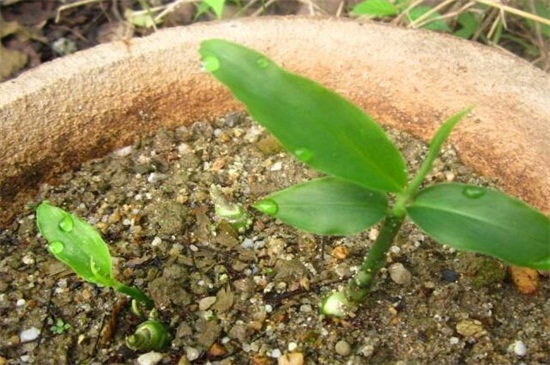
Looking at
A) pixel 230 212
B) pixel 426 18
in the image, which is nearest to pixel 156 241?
pixel 230 212

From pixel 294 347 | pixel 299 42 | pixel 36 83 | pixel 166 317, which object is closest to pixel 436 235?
pixel 294 347

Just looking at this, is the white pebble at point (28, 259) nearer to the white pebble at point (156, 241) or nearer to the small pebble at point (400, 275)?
the white pebble at point (156, 241)

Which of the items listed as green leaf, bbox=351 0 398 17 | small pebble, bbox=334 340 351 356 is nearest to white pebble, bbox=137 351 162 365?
small pebble, bbox=334 340 351 356

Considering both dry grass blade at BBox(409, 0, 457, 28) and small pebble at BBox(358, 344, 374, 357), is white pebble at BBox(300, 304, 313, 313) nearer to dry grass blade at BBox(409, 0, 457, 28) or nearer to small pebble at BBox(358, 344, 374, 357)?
small pebble at BBox(358, 344, 374, 357)

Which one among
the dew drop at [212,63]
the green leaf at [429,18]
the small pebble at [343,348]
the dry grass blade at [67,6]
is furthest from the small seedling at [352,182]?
the dry grass blade at [67,6]

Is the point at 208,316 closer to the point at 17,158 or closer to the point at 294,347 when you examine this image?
the point at 294,347
